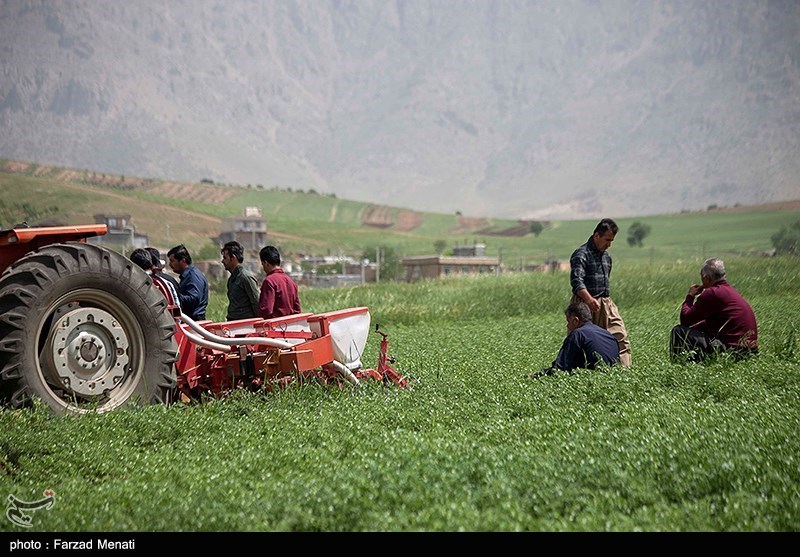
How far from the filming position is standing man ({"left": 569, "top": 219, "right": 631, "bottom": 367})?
9.89 metres

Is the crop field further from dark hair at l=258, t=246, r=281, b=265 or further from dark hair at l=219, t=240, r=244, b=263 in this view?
dark hair at l=219, t=240, r=244, b=263

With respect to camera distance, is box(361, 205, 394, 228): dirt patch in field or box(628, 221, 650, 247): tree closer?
box(628, 221, 650, 247): tree

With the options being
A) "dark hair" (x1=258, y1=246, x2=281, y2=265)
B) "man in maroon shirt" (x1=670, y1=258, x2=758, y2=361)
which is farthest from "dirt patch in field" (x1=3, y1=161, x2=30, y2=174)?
"man in maroon shirt" (x1=670, y1=258, x2=758, y2=361)

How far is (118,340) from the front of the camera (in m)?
7.66

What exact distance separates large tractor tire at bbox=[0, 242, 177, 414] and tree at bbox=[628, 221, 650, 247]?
123 meters

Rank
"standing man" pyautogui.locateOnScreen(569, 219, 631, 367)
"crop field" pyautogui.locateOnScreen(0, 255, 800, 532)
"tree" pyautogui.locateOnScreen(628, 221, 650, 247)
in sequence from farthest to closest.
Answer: "tree" pyautogui.locateOnScreen(628, 221, 650, 247), "standing man" pyautogui.locateOnScreen(569, 219, 631, 367), "crop field" pyautogui.locateOnScreen(0, 255, 800, 532)

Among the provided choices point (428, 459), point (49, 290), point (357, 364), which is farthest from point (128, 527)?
point (357, 364)

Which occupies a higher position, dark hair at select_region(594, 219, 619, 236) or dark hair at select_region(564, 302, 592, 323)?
dark hair at select_region(594, 219, 619, 236)

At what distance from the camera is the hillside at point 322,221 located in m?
104

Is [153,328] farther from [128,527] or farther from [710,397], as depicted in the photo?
[710,397]

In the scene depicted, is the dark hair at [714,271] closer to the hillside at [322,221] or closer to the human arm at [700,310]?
the human arm at [700,310]

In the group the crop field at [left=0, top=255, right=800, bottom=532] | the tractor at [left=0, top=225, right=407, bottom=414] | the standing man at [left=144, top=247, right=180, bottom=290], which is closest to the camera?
the crop field at [left=0, top=255, right=800, bottom=532]

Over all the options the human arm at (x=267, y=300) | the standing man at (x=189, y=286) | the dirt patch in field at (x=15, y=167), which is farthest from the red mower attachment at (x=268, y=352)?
the dirt patch in field at (x=15, y=167)

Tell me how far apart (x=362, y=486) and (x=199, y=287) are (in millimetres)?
5952
